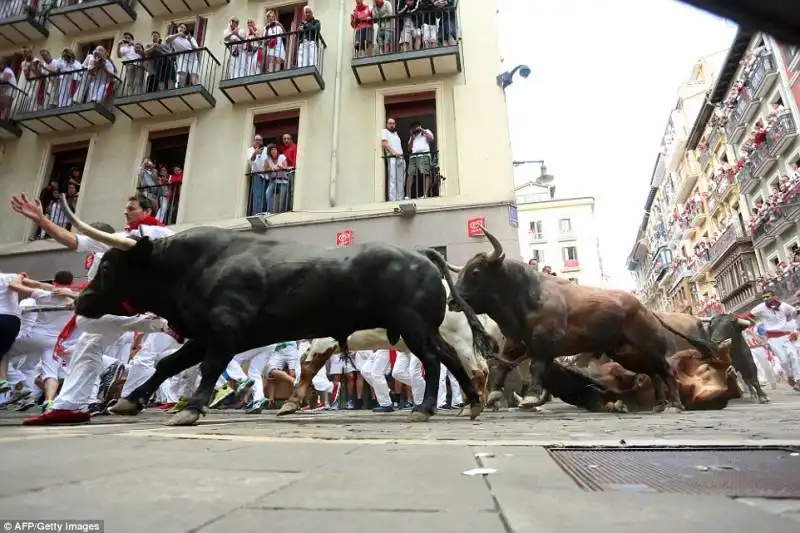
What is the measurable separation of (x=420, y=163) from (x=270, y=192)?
4.01m

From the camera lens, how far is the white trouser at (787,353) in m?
12.5

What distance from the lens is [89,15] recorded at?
16938mm

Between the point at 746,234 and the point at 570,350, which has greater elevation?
the point at 746,234

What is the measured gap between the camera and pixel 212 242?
5.17 m

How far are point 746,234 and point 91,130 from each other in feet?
119

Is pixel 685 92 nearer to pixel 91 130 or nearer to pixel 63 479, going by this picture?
pixel 91 130

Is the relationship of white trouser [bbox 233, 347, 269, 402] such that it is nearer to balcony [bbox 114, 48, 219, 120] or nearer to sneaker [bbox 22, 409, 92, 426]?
sneaker [bbox 22, 409, 92, 426]

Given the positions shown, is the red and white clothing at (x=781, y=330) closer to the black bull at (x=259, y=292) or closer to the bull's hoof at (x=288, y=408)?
the black bull at (x=259, y=292)

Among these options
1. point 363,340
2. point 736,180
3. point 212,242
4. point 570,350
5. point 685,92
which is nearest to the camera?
point 212,242

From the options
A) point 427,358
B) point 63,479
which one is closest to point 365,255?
point 427,358

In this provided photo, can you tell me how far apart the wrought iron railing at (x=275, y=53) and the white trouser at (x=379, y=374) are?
351 inches

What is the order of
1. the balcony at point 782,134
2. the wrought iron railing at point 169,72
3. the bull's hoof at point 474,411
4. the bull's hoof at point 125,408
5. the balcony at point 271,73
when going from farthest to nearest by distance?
1. the balcony at point 782,134
2. the wrought iron railing at point 169,72
3. the balcony at point 271,73
4. the bull's hoof at point 474,411
5. the bull's hoof at point 125,408

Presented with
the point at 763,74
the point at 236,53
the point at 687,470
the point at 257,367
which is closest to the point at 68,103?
the point at 236,53

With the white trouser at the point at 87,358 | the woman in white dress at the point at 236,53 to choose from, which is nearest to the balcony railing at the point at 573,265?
the woman in white dress at the point at 236,53
